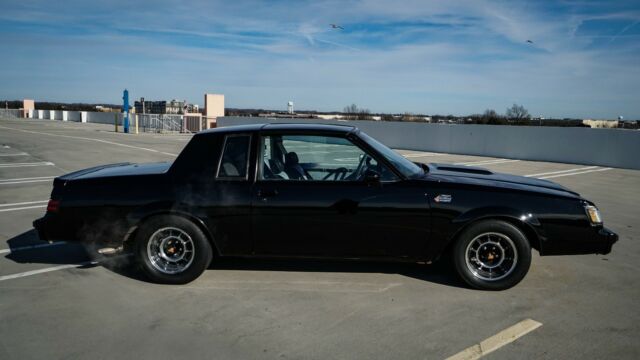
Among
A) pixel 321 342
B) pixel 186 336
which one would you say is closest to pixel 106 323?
pixel 186 336

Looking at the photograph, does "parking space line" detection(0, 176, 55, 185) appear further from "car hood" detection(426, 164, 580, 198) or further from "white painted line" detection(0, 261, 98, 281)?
"car hood" detection(426, 164, 580, 198)

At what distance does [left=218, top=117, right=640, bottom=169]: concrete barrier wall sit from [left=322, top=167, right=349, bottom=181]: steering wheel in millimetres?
13345

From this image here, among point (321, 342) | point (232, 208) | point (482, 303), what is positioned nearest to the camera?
point (321, 342)

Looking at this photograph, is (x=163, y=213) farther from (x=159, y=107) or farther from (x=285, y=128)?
(x=159, y=107)

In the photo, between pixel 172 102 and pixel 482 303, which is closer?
pixel 482 303

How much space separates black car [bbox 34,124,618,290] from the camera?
4.38 m

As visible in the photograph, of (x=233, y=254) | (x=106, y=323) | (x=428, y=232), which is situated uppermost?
(x=428, y=232)

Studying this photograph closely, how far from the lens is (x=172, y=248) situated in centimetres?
464

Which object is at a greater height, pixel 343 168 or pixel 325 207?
pixel 343 168

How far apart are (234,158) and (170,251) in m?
1.08

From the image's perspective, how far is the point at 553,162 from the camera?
18.3m

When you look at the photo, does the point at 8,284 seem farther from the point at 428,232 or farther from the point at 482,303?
the point at 482,303

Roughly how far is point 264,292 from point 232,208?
82cm

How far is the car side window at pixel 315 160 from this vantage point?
458 centimetres
